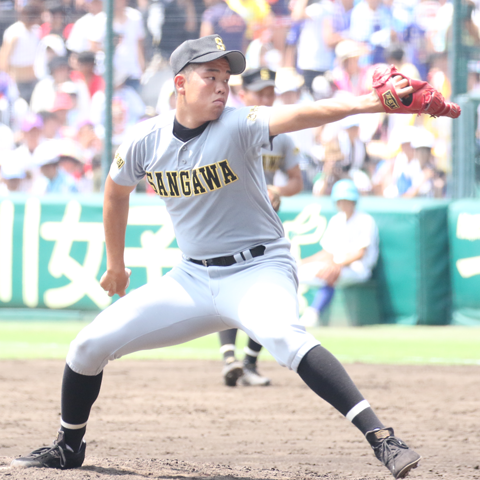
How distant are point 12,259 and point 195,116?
232 inches

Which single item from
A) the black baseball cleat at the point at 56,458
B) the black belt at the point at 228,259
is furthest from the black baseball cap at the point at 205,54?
the black baseball cleat at the point at 56,458

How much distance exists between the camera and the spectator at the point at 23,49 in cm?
987

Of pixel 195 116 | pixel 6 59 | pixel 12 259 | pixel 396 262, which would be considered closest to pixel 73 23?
pixel 6 59

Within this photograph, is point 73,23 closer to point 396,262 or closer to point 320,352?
point 396,262

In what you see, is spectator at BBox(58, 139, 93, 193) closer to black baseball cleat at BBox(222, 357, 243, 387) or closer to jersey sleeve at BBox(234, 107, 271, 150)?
black baseball cleat at BBox(222, 357, 243, 387)

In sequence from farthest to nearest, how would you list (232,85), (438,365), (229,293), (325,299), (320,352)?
(232,85)
(325,299)
(438,365)
(229,293)
(320,352)

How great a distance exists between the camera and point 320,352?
2980 millimetres

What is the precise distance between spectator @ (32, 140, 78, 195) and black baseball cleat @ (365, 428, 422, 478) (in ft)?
22.4

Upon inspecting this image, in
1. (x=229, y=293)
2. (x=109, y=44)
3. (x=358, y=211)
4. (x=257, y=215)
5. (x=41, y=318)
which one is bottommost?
(x=41, y=318)

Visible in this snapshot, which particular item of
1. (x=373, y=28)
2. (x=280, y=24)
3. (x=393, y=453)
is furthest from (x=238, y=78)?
(x=393, y=453)

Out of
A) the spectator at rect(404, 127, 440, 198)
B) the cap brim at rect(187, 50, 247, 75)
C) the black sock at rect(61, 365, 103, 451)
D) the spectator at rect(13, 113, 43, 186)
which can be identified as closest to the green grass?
the spectator at rect(404, 127, 440, 198)

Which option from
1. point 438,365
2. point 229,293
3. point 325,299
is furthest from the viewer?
point 325,299

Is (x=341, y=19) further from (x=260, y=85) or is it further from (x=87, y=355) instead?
(x=87, y=355)

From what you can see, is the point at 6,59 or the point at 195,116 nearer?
the point at 195,116
